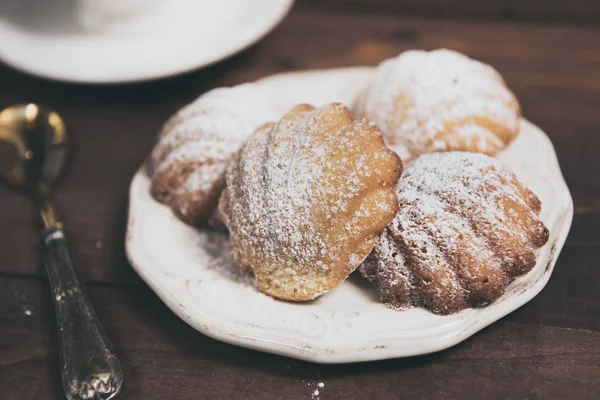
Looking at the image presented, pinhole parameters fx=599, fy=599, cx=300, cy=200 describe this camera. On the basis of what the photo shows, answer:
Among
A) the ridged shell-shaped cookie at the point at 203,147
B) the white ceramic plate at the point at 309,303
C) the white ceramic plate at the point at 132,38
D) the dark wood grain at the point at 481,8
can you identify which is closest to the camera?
the white ceramic plate at the point at 309,303

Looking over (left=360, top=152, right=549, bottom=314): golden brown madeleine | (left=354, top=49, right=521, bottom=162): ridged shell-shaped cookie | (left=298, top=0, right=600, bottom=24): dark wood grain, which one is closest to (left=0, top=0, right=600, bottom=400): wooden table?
(left=298, top=0, right=600, bottom=24): dark wood grain

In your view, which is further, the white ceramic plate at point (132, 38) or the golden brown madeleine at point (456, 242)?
the white ceramic plate at point (132, 38)

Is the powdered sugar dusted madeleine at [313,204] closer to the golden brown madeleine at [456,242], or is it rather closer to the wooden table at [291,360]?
the golden brown madeleine at [456,242]

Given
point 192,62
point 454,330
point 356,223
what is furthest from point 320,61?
point 454,330

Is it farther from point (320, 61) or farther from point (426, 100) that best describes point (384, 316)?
point (320, 61)

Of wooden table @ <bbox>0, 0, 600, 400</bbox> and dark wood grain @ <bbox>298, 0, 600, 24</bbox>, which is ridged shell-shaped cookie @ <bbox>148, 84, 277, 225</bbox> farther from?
dark wood grain @ <bbox>298, 0, 600, 24</bbox>

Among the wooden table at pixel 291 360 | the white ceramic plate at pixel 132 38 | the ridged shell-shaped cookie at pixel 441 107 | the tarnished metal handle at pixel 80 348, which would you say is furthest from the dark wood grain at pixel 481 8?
the tarnished metal handle at pixel 80 348
